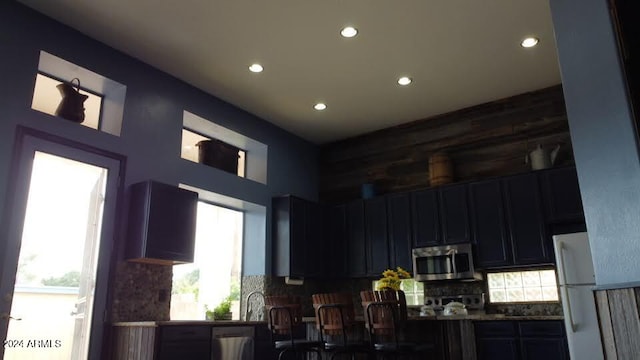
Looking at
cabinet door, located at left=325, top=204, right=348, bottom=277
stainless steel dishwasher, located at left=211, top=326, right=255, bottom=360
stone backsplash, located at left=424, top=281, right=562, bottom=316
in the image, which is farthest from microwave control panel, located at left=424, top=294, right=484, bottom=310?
stainless steel dishwasher, located at left=211, top=326, right=255, bottom=360

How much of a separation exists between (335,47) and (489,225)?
8.54 feet

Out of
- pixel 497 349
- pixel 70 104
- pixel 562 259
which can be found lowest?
pixel 497 349

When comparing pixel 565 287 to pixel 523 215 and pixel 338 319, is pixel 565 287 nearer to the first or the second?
pixel 523 215

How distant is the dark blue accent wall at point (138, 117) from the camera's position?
3.95m

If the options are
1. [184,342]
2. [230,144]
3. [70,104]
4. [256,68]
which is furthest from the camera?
[230,144]

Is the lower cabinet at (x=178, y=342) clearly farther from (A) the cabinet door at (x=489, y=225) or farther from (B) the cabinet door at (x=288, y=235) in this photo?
(A) the cabinet door at (x=489, y=225)

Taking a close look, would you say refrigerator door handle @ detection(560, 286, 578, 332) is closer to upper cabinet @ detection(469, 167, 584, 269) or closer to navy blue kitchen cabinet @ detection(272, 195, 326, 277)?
upper cabinet @ detection(469, 167, 584, 269)

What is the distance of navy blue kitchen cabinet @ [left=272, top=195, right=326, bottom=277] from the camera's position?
239 inches

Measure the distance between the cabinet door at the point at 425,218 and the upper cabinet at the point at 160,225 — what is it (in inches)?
106

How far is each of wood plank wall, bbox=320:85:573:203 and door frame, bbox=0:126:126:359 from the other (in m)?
3.34

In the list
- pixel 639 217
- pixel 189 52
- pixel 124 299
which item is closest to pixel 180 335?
pixel 124 299

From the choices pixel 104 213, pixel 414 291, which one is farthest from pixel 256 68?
pixel 414 291

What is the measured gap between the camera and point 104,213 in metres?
4.44

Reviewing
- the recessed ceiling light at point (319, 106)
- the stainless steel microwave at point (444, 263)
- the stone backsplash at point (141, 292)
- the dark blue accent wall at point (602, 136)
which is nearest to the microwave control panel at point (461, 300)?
the stainless steel microwave at point (444, 263)
